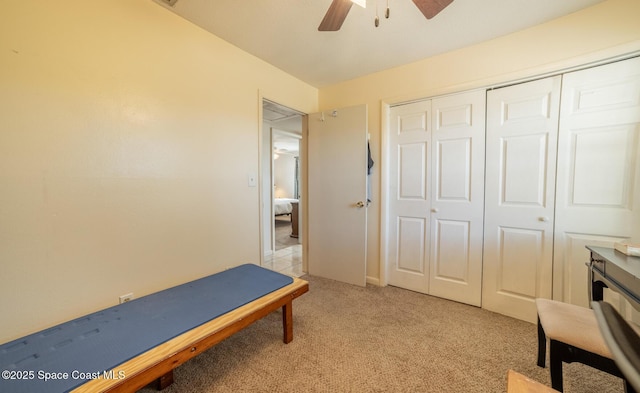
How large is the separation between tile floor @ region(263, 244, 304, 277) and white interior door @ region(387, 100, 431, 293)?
125cm

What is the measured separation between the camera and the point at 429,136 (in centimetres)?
239

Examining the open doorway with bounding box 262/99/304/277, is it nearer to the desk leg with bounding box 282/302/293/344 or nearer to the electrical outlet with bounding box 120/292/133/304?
the desk leg with bounding box 282/302/293/344

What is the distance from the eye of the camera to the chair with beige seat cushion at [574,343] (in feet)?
3.32

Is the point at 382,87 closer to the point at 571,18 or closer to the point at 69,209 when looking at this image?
the point at 571,18

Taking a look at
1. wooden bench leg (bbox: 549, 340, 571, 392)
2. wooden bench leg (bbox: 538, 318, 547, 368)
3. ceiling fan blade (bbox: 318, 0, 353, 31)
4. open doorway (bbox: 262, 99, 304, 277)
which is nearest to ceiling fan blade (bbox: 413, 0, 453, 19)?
ceiling fan blade (bbox: 318, 0, 353, 31)

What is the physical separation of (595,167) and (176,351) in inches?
113

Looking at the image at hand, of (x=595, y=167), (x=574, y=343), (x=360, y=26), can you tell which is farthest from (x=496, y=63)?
(x=574, y=343)

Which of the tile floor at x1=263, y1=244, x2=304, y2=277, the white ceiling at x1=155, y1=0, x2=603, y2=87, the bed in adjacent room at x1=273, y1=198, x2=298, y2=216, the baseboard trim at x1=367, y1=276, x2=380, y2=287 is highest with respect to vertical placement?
the white ceiling at x1=155, y1=0, x2=603, y2=87

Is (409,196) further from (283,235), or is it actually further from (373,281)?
(283,235)

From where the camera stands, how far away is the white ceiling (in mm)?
1665

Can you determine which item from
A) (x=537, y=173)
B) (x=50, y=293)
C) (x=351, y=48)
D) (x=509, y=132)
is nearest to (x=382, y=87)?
(x=351, y=48)

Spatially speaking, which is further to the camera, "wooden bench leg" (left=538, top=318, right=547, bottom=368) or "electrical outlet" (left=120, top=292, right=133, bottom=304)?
"electrical outlet" (left=120, top=292, right=133, bottom=304)

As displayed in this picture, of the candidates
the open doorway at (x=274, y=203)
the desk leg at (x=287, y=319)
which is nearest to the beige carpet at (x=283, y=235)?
the open doorway at (x=274, y=203)

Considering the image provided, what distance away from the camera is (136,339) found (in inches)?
44.3
